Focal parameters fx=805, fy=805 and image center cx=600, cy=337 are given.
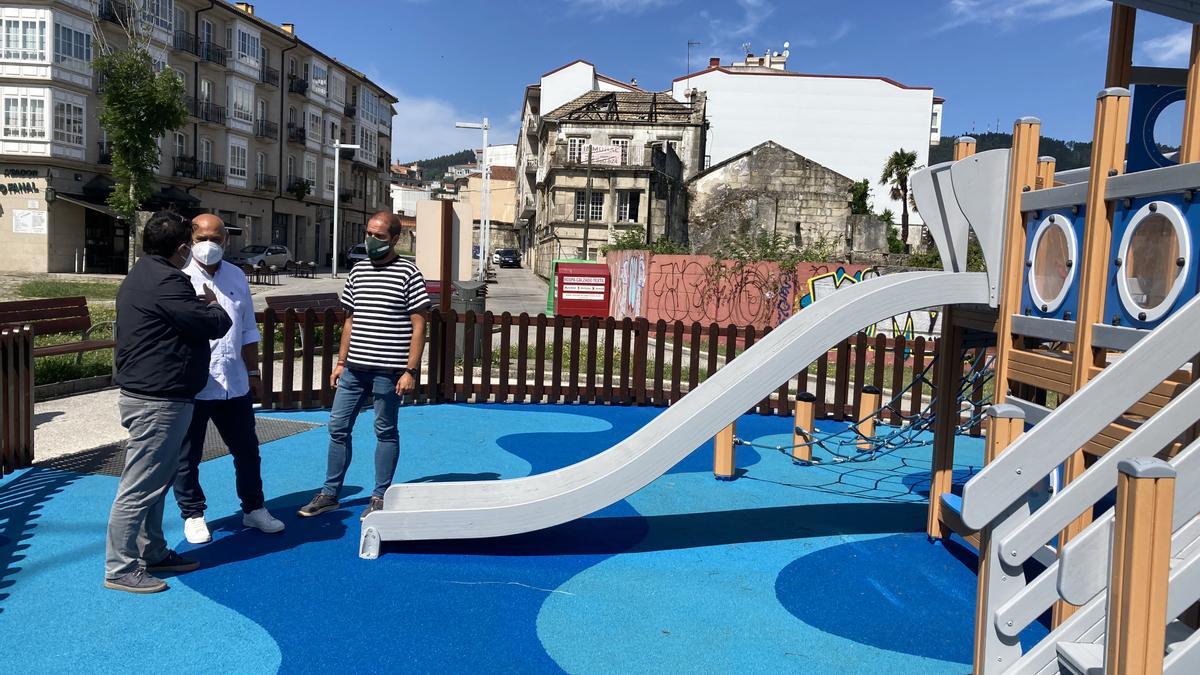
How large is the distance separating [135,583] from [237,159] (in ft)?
161

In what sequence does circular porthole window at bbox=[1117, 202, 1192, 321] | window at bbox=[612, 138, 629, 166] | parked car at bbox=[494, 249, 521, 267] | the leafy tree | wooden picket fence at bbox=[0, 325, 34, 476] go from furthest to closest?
parked car at bbox=[494, 249, 521, 267], window at bbox=[612, 138, 629, 166], the leafy tree, wooden picket fence at bbox=[0, 325, 34, 476], circular porthole window at bbox=[1117, 202, 1192, 321]

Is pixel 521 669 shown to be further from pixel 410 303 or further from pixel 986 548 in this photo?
pixel 410 303

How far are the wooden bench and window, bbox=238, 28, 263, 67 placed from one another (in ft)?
138

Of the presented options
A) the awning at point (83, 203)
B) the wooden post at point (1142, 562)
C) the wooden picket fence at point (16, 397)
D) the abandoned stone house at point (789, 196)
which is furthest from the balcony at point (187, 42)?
the wooden post at point (1142, 562)

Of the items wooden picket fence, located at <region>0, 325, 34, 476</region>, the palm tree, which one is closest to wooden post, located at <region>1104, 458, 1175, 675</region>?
wooden picket fence, located at <region>0, 325, 34, 476</region>

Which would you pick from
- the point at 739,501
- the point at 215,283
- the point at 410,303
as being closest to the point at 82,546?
the point at 215,283

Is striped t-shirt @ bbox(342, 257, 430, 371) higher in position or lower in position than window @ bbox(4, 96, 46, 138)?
lower

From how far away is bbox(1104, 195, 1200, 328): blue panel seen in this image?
3672 mm

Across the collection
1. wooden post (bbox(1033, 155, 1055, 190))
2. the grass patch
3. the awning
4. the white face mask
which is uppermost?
the awning

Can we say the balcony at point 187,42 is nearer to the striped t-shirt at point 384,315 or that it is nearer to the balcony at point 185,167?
the balcony at point 185,167

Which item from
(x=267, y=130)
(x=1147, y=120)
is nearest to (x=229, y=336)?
(x=1147, y=120)

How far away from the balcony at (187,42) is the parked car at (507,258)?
25902 millimetres

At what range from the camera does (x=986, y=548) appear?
3.06m

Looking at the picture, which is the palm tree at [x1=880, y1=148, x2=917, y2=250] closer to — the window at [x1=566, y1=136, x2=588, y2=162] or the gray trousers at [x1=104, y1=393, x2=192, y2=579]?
the window at [x1=566, y1=136, x2=588, y2=162]
